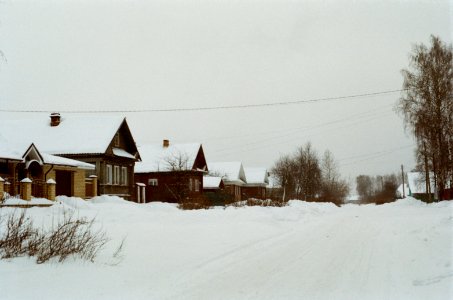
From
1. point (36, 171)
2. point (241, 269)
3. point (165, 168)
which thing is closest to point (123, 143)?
point (165, 168)

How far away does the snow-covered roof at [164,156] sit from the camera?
160 feet

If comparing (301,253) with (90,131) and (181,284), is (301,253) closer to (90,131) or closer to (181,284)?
(181,284)

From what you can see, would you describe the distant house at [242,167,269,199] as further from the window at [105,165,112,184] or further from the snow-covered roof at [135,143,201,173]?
the window at [105,165,112,184]

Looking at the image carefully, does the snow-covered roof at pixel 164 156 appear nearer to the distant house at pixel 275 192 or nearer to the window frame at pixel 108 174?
the distant house at pixel 275 192

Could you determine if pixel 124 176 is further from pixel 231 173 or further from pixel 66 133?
pixel 231 173

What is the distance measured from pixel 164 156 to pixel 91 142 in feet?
55.2

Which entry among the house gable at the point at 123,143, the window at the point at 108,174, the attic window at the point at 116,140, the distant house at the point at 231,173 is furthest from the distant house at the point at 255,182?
the window at the point at 108,174

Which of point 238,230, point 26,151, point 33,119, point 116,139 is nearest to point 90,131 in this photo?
point 116,139

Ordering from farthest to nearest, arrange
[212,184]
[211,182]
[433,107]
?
[211,182]
[212,184]
[433,107]

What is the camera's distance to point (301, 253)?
10.6 metres

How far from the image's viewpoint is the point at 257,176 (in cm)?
8781

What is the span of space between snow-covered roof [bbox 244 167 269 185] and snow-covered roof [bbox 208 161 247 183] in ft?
30.0

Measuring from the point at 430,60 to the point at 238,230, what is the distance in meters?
27.3

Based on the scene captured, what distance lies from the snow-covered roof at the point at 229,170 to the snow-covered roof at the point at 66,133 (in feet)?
116
